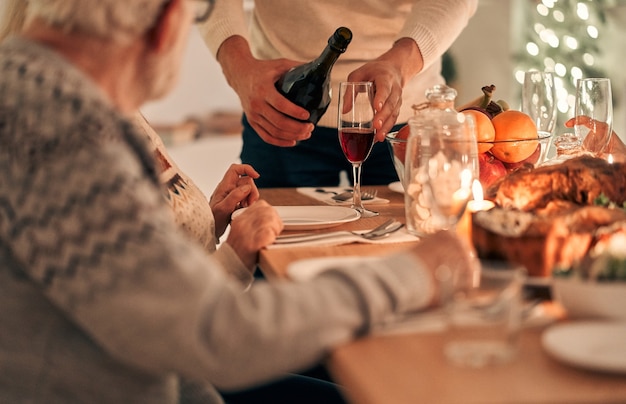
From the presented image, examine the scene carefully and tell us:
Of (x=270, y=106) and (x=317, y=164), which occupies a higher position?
(x=270, y=106)

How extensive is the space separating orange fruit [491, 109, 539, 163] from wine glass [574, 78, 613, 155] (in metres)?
0.13

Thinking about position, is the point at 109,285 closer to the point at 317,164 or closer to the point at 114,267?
the point at 114,267

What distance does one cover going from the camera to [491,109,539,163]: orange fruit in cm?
167

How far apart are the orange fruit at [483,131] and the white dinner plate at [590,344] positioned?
76 cm

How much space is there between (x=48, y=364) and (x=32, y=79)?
314 millimetres

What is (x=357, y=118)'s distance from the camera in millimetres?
1663

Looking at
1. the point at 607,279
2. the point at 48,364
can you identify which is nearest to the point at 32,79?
the point at 48,364

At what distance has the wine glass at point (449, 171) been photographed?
1.26 meters

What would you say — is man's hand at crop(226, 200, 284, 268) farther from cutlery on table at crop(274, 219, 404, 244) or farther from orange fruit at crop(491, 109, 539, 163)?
orange fruit at crop(491, 109, 539, 163)

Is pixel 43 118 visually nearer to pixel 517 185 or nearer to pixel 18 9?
pixel 18 9

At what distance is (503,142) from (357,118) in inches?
Result: 11.3

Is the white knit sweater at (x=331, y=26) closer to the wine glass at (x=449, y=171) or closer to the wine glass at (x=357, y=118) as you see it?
the wine glass at (x=357, y=118)

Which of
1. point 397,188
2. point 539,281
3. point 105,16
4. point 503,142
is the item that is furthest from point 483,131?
point 105,16

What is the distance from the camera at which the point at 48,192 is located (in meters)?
0.88
